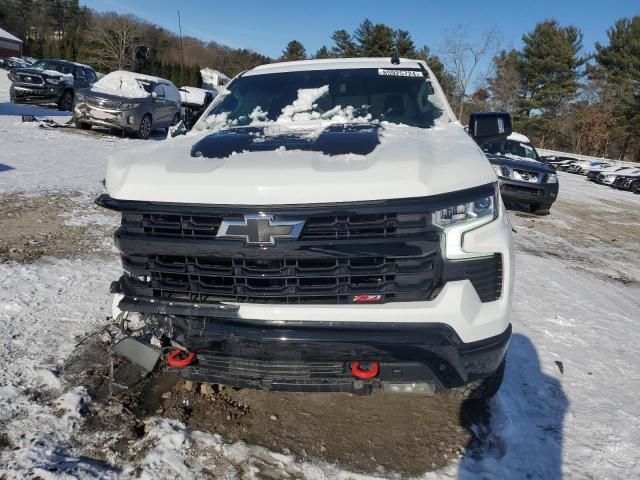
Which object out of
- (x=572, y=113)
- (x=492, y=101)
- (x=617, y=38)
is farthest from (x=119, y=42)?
(x=617, y=38)

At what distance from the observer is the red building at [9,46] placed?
57.1 meters

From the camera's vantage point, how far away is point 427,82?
380cm

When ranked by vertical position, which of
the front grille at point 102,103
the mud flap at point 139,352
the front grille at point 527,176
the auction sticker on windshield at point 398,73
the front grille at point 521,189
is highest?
the auction sticker on windshield at point 398,73

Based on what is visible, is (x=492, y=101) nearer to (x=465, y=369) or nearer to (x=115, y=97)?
(x=115, y=97)

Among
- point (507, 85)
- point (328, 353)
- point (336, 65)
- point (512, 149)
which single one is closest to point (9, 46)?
point (507, 85)

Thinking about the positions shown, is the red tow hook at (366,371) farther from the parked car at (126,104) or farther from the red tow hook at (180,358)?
the parked car at (126,104)

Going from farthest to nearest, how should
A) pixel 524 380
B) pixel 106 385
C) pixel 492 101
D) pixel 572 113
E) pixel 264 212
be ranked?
1. pixel 492 101
2. pixel 572 113
3. pixel 524 380
4. pixel 106 385
5. pixel 264 212

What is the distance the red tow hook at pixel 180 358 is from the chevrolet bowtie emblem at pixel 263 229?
60cm

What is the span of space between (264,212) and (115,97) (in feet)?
40.7

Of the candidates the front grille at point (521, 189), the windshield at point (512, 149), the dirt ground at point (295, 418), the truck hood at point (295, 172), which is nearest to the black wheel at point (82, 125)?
the windshield at point (512, 149)

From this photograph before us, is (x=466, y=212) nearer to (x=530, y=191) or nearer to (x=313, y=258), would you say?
(x=313, y=258)

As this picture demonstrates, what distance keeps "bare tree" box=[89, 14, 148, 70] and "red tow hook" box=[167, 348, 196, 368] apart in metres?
61.3

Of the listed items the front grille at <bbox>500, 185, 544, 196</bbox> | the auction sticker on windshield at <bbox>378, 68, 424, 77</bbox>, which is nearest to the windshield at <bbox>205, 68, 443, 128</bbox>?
the auction sticker on windshield at <bbox>378, 68, 424, 77</bbox>

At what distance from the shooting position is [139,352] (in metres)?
2.23
